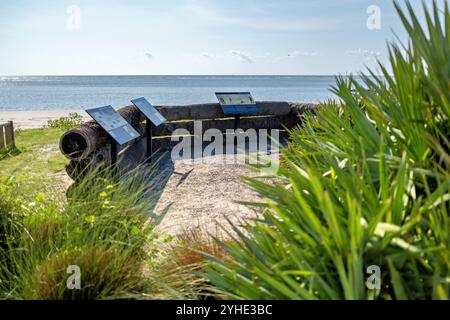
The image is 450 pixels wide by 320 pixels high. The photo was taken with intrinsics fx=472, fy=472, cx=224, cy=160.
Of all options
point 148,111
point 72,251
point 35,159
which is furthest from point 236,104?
point 72,251

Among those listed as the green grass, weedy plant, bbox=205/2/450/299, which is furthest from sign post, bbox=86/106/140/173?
weedy plant, bbox=205/2/450/299

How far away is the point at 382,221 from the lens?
1.91 metres

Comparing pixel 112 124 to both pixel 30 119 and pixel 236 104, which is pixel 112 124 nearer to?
pixel 236 104

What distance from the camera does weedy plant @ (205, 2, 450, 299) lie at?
1.72m

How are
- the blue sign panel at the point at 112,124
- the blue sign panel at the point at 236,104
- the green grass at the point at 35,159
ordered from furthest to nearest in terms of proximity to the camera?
the blue sign panel at the point at 236,104, the green grass at the point at 35,159, the blue sign panel at the point at 112,124

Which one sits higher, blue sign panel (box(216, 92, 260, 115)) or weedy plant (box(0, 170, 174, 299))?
blue sign panel (box(216, 92, 260, 115))

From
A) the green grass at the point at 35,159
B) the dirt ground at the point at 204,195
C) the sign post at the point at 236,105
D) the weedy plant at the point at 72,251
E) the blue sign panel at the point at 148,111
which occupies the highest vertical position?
the sign post at the point at 236,105

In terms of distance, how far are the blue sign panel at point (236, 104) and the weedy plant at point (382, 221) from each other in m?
10.3

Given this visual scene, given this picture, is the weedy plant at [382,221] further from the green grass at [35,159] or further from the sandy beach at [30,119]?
the sandy beach at [30,119]

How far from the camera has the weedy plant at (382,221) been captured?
172cm

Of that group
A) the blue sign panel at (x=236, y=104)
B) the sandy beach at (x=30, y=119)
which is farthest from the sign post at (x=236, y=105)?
the sandy beach at (x=30, y=119)

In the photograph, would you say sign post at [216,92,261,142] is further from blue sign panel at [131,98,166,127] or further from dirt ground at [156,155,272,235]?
blue sign panel at [131,98,166,127]

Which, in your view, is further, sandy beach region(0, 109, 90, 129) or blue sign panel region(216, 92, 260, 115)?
sandy beach region(0, 109, 90, 129)
